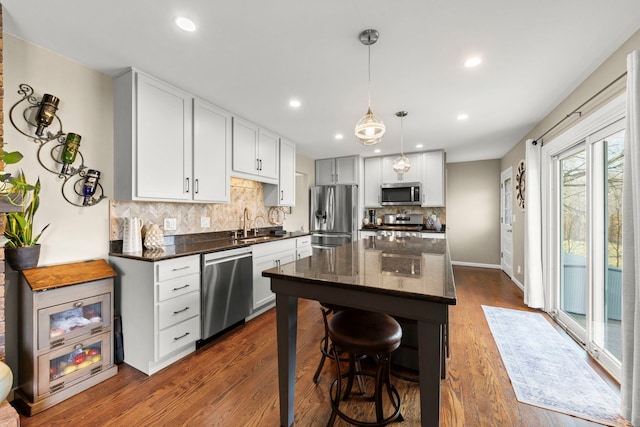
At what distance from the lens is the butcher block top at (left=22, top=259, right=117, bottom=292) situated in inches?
66.5

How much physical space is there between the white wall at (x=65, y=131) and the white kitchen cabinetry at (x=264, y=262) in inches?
55.3

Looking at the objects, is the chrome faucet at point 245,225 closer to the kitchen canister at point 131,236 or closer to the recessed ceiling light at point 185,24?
the kitchen canister at point 131,236

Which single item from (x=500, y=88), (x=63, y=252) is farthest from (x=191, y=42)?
(x=500, y=88)

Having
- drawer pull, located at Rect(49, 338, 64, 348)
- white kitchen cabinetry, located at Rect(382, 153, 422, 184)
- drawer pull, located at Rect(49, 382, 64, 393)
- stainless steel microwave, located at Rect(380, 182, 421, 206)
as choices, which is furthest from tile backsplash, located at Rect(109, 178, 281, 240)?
white kitchen cabinetry, located at Rect(382, 153, 422, 184)

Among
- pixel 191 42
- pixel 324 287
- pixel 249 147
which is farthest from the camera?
pixel 249 147

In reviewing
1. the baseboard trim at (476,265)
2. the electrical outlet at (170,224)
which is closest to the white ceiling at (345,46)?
the electrical outlet at (170,224)

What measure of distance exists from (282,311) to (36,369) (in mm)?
1655

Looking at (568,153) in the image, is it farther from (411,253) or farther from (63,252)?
(63,252)

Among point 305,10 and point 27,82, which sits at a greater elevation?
point 305,10

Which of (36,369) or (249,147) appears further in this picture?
(249,147)

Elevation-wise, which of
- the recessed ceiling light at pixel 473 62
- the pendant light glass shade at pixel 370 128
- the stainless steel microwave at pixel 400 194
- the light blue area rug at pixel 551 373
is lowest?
the light blue area rug at pixel 551 373

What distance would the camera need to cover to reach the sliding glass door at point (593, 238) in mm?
2119

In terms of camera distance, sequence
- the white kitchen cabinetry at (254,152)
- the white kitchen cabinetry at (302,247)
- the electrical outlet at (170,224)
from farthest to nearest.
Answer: the white kitchen cabinetry at (302,247)
the white kitchen cabinetry at (254,152)
the electrical outlet at (170,224)

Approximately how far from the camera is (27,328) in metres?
1.69
